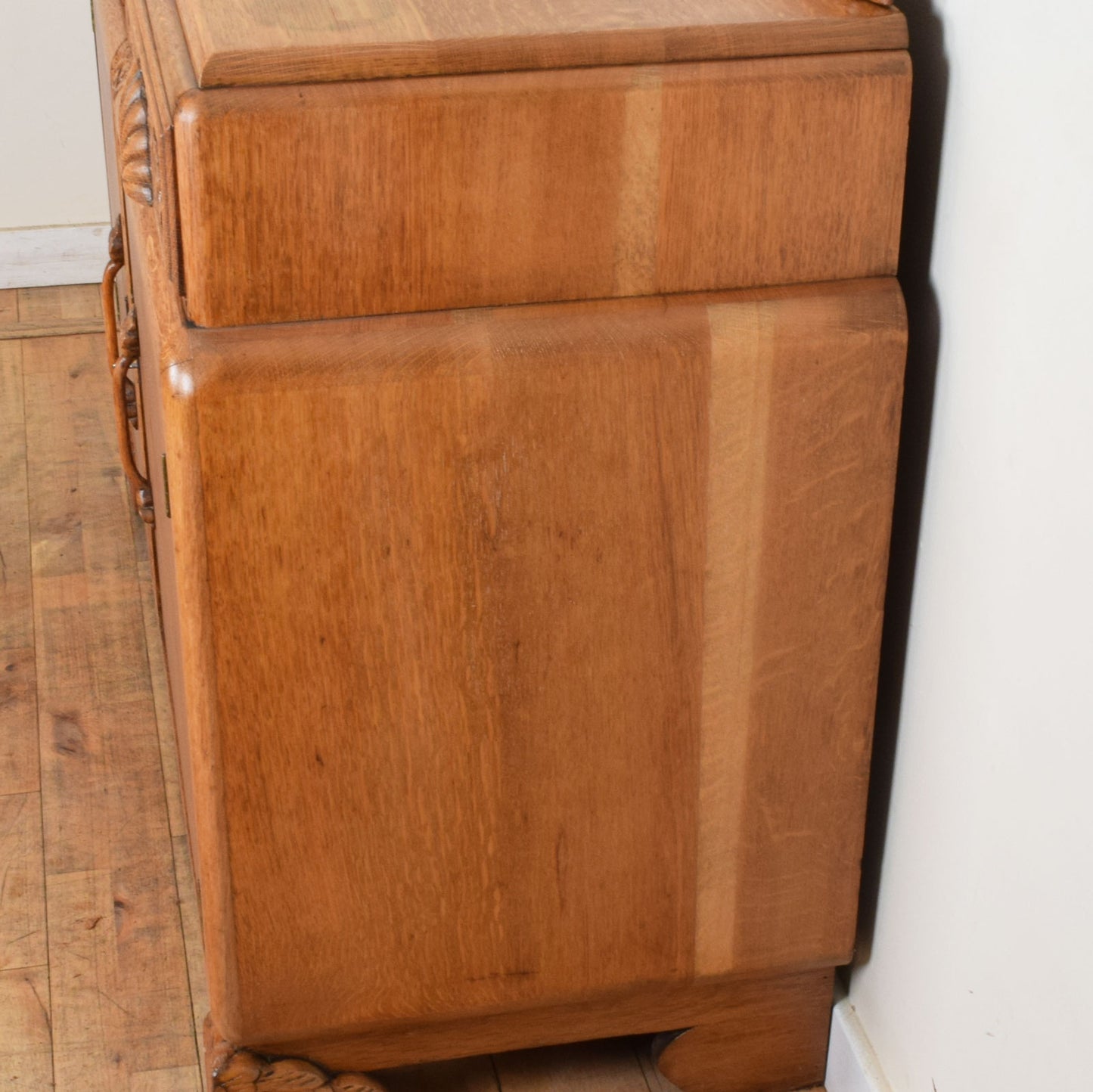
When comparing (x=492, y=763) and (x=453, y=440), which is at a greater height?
(x=453, y=440)

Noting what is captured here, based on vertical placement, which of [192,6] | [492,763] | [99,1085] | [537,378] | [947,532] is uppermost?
[192,6]

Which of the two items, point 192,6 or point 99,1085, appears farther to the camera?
point 99,1085

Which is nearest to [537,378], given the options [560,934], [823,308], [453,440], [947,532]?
[453,440]

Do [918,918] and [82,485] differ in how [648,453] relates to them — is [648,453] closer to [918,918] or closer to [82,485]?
[918,918]

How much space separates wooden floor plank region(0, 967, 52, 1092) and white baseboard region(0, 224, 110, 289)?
5.68 ft

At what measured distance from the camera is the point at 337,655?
38.2 inches

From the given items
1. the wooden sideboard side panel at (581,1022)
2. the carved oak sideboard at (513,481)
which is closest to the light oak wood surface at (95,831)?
the wooden sideboard side panel at (581,1022)

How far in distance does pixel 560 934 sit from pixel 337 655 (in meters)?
A: 0.29

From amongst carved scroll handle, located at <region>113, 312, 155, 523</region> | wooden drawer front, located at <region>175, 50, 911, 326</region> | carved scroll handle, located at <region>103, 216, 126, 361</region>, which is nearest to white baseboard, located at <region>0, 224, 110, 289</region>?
carved scroll handle, located at <region>103, 216, 126, 361</region>

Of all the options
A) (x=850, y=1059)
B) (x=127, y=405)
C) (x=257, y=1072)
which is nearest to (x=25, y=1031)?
(x=257, y=1072)

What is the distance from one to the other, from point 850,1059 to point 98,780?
0.85m

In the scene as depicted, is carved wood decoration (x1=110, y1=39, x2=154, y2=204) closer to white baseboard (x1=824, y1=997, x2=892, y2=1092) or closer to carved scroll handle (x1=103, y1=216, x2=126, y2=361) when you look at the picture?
carved scroll handle (x1=103, y1=216, x2=126, y2=361)

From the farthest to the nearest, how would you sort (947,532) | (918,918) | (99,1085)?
(99,1085), (918,918), (947,532)

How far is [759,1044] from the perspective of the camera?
4.07ft
